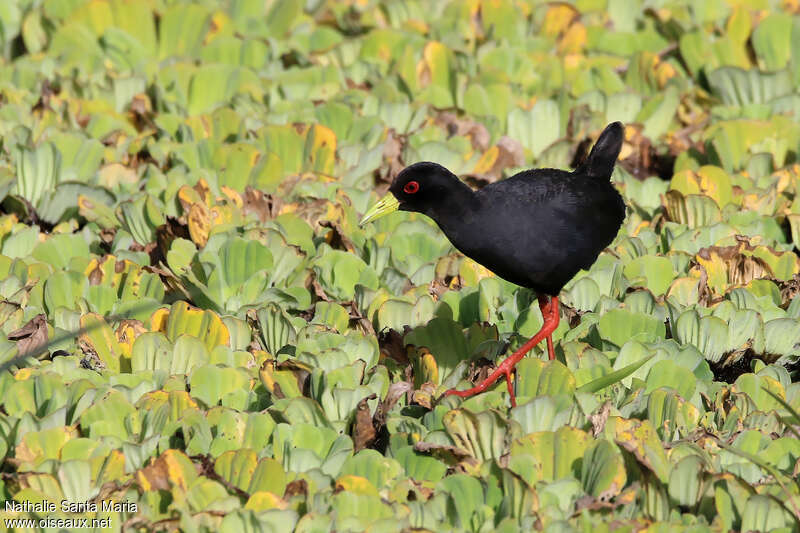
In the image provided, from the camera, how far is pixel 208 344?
4.57m

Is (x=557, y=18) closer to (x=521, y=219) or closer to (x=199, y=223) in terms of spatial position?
(x=199, y=223)

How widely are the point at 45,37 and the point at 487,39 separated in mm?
2756

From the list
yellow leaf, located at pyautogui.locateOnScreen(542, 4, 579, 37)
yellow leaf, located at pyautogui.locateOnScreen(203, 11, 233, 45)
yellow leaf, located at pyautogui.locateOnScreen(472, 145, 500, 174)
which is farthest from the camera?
yellow leaf, located at pyautogui.locateOnScreen(542, 4, 579, 37)

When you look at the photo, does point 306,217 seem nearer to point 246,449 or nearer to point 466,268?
point 466,268

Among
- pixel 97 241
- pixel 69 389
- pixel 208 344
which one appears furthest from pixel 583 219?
pixel 97 241

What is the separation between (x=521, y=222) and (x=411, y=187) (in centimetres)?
45

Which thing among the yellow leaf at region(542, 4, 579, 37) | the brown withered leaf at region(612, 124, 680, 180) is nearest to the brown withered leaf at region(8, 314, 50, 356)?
the brown withered leaf at region(612, 124, 680, 180)

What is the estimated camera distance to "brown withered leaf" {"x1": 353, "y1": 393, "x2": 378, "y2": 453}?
13.2 feet

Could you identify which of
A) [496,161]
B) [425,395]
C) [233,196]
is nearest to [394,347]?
[425,395]

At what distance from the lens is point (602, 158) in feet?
16.5

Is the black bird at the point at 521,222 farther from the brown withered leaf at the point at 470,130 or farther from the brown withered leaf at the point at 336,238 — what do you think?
the brown withered leaf at the point at 470,130

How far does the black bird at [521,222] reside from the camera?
441 centimetres

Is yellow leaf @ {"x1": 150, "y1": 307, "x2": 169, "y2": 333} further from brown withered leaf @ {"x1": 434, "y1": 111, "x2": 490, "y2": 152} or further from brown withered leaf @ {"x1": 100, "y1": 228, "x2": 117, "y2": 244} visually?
brown withered leaf @ {"x1": 434, "y1": 111, "x2": 490, "y2": 152}

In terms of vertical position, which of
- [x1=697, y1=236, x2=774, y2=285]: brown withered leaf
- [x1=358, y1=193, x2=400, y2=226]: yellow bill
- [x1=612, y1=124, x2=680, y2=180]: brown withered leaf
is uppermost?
[x1=358, y1=193, x2=400, y2=226]: yellow bill
